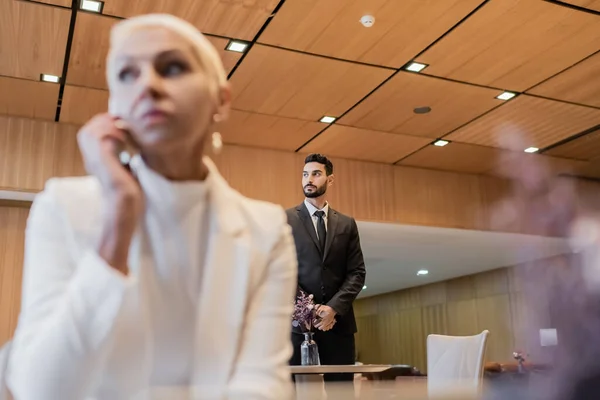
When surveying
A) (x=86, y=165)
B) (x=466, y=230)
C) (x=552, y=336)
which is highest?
(x=466, y=230)


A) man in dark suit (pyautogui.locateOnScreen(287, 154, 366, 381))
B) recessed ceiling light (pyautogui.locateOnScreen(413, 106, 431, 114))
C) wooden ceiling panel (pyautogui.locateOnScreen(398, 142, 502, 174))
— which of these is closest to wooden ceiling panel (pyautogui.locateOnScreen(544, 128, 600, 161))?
wooden ceiling panel (pyautogui.locateOnScreen(398, 142, 502, 174))

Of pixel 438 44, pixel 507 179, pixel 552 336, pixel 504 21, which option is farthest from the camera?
pixel 507 179

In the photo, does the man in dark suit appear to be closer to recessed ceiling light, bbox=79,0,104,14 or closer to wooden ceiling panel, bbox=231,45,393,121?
wooden ceiling panel, bbox=231,45,393,121

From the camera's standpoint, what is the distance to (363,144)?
5418mm

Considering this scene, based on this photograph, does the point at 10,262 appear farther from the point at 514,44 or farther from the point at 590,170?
the point at 590,170

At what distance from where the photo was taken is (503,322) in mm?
9539

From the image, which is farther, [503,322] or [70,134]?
[503,322]

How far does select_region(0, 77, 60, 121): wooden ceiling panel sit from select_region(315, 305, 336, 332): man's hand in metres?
2.68

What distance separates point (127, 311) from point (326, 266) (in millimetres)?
2400

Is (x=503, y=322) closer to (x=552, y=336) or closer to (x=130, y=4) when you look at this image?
(x=130, y=4)

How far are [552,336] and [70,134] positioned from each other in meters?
4.66

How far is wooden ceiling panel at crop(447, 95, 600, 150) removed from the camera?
4.64 meters

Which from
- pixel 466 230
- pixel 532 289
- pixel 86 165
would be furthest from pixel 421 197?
pixel 86 165

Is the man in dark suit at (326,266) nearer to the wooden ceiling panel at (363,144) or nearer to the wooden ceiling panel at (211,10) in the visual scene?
the wooden ceiling panel at (211,10)
